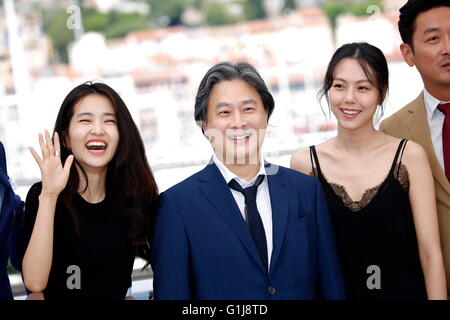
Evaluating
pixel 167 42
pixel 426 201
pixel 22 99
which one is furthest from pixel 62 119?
pixel 167 42

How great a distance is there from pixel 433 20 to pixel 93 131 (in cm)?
116

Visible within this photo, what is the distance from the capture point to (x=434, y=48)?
1979 mm

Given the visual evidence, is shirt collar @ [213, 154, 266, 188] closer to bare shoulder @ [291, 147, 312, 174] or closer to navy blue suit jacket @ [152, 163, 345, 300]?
navy blue suit jacket @ [152, 163, 345, 300]

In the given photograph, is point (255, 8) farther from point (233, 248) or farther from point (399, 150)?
point (233, 248)

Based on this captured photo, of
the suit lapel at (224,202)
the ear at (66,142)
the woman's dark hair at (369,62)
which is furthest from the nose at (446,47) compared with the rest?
the ear at (66,142)

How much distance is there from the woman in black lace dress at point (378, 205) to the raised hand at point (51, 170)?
76 centimetres

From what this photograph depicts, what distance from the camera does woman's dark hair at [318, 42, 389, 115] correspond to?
1817mm

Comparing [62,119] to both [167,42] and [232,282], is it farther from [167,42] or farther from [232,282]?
[167,42]

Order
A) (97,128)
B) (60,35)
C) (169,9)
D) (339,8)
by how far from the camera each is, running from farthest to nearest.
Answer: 1. (169,9)
2. (60,35)
3. (339,8)
4. (97,128)

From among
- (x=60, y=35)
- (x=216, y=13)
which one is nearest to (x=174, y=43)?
(x=216, y=13)

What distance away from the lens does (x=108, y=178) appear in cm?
188

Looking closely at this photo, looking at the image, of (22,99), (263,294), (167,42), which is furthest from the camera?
(167,42)

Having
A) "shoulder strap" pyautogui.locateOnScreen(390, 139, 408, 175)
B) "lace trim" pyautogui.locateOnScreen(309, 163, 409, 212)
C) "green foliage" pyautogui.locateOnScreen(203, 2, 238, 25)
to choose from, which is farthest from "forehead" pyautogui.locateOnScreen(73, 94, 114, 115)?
"green foliage" pyautogui.locateOnScreen(203, 2, 238, 25)

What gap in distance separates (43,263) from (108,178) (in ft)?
1.16
